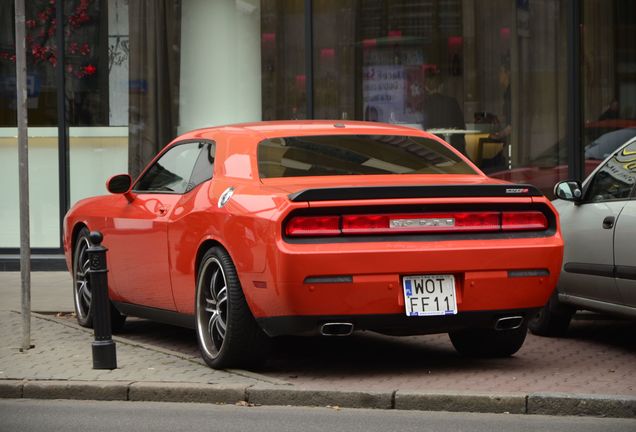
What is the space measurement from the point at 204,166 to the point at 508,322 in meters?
2.34

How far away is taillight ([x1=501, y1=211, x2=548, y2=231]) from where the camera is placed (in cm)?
797

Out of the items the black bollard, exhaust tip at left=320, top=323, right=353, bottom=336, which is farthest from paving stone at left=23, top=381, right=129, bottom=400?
exhaust tip at left=320, top=323, right=353, bottom=336

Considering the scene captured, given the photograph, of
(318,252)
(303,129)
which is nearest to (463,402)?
(318,252)

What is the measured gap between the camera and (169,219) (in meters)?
8.98

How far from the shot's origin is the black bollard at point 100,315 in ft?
27.2

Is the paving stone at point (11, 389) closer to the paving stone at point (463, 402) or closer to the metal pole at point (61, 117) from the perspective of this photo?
the paving stone at point (463, 402)

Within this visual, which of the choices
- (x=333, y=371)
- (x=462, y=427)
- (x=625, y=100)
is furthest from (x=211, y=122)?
(x=462, y=427)

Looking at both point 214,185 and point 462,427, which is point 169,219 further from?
point 462,427

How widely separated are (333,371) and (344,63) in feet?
25.3

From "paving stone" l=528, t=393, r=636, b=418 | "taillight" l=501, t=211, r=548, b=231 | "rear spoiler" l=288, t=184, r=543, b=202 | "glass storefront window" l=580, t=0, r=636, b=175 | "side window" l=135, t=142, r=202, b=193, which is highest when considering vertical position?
"glass storefront window" l=580, t=0, r=636, b=175

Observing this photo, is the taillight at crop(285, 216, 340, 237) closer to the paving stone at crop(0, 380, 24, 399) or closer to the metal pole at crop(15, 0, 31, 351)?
the paving stone at crop(0, 380, 24, 399)

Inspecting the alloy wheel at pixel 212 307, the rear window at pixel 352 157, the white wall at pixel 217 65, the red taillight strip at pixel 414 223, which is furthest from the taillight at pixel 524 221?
the white wall at pixel 217 65

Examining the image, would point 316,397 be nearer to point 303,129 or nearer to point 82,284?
point 303,129

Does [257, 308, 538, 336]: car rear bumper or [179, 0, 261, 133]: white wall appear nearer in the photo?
[257, 308, 538, 336]: car rear bumper
